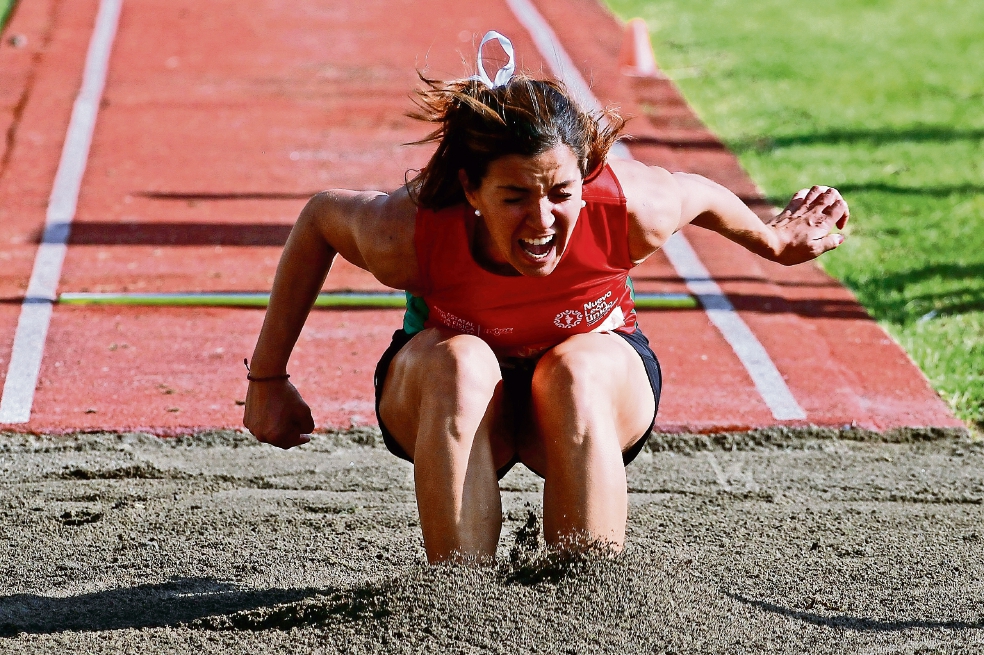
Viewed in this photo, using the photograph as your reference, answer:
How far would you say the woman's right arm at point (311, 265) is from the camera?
3.36m

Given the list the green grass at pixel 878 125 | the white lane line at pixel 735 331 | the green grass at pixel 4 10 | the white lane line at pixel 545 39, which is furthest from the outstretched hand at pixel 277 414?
the green grass at pixel 4 10

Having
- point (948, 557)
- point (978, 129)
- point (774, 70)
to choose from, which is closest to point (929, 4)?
point (774, 70)

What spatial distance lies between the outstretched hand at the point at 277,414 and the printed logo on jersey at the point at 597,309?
2.63 feet

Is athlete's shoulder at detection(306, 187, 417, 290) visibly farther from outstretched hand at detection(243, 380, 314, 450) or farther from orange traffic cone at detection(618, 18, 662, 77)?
orange traffic cone at detection(618, 18, 662, 77)

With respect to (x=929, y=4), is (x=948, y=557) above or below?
above

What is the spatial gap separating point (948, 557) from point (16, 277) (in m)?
4.42

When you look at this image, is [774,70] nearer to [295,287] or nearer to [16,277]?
[16,277]

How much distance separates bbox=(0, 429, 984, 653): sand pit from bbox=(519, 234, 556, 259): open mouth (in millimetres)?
733

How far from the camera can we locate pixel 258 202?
7.67 m

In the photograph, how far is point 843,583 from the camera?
3707mm

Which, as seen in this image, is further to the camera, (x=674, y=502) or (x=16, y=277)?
(x=16, y=277)

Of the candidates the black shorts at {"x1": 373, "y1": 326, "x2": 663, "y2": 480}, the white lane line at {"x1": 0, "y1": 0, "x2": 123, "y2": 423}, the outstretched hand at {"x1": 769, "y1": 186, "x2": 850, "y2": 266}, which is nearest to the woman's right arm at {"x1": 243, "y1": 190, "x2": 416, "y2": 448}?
Result: the black shorts at {"x1": 373, "y1": 326, "x2": 663, "y2": 480}

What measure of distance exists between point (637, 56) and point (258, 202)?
4.47 meters

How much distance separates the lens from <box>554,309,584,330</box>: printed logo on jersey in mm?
3459
